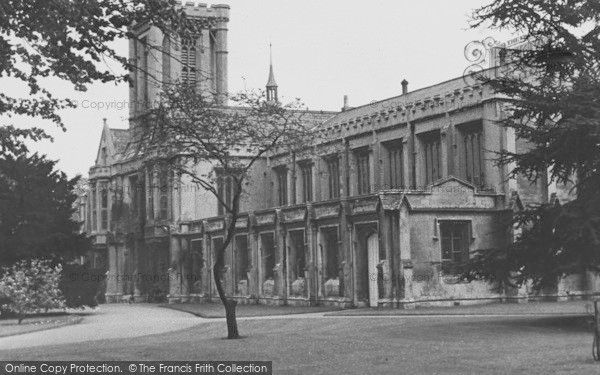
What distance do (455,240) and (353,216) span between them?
4.36m

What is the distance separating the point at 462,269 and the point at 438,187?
13.1m

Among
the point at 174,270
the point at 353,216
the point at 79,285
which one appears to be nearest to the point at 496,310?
the point at 353,216

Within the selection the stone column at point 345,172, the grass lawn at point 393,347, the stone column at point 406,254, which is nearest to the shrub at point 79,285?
the stone column at point 345,172

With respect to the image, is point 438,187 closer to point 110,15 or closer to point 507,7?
point 507,7

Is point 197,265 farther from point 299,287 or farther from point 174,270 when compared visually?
point 299,287

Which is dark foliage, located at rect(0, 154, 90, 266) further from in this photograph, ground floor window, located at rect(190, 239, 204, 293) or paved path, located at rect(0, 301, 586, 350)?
ground floor window, located at rect(190, 239, 204, 293)

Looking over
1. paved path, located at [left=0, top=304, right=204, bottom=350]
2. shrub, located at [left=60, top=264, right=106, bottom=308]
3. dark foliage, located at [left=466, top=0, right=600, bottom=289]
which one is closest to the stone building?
dark foliage, located at [left=466, top=0, right=600, bottom=289]

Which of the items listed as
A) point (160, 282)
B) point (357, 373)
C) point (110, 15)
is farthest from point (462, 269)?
point (160, 282)

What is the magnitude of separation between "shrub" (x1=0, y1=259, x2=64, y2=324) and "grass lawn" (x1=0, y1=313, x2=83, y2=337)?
1.69 feet

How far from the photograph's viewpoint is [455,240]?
118ft

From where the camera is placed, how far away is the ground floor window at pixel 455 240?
3559 centimetres

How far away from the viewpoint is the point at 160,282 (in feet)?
180

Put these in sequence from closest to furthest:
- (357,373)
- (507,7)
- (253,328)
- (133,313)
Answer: (357,373) → (507,7) → (253,328) → (133,313)

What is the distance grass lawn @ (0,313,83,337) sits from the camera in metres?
31.7
